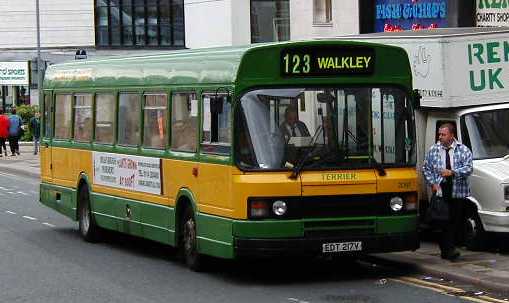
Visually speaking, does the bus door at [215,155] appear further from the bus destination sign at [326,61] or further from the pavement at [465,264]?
the pavement at [465,264]

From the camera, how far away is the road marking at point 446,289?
37.6 ft

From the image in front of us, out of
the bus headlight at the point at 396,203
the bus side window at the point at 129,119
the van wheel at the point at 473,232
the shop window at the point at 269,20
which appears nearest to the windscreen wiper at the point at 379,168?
the bus headlight at the point at 396,203

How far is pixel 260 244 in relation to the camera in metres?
12.5

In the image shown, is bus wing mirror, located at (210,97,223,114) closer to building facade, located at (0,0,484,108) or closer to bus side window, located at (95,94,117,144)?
bus side window, located at (95,94,117,144)

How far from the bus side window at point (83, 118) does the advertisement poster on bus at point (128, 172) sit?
0.65 meters

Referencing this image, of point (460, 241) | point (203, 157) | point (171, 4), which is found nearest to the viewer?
point (203, 157)

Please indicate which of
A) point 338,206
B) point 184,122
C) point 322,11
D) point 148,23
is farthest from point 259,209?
point 148,23

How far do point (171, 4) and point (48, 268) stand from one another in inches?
2648

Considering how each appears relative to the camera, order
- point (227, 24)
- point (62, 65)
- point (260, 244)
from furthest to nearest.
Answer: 1. point (227, 24)
2. point (62, 65)
3. point (260, 244)

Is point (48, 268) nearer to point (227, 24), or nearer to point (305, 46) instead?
point (305, 46)

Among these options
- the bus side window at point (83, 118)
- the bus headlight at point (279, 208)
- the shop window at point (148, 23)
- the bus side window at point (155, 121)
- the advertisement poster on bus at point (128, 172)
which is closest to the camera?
the bus headlight at point (279, 208)

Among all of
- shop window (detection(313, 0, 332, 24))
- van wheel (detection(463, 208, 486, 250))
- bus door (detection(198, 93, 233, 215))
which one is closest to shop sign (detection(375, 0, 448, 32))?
shop window (detection(313, 0, 332, 24))

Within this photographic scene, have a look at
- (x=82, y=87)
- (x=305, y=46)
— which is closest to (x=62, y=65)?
(x=82, y=87)

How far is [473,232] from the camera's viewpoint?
1458 cm
